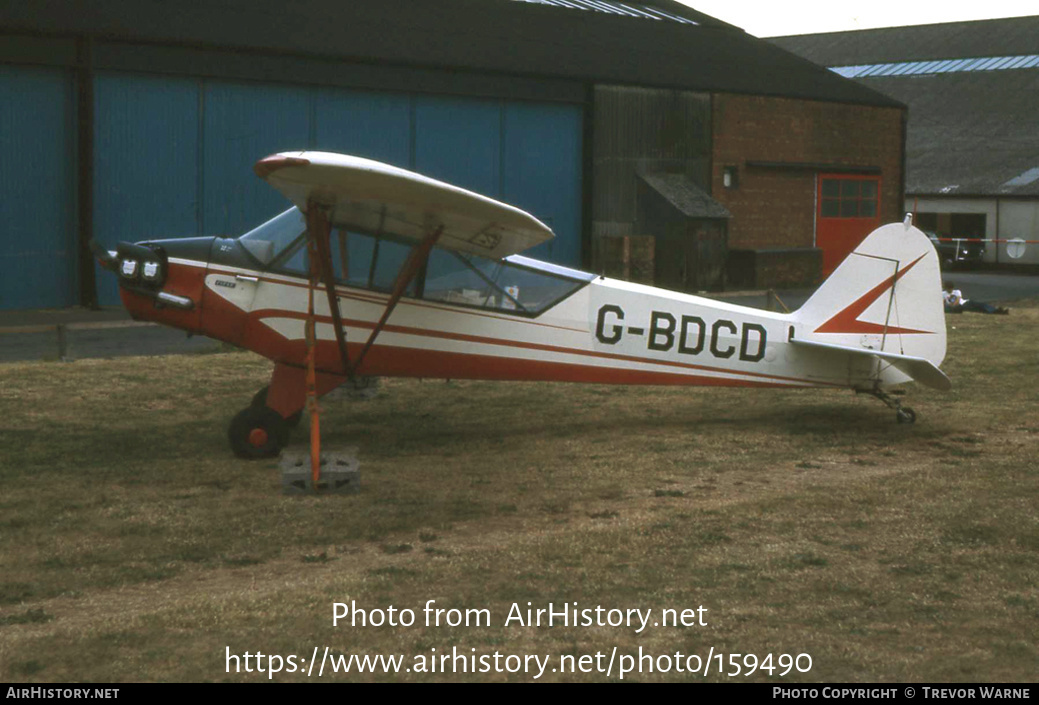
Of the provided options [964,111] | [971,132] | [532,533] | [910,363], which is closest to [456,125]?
[910,363]

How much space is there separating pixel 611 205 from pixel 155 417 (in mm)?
19856

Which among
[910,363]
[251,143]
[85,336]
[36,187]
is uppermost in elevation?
[251,143]

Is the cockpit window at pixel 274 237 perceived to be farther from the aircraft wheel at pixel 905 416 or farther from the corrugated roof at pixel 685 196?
the corrugated roof at pixel 685 196

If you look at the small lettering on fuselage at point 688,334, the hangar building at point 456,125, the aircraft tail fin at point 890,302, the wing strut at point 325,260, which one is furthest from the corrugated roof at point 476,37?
the aircraft tail fin at point 890,302

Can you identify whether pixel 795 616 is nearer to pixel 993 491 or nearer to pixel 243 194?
pixel 993 491

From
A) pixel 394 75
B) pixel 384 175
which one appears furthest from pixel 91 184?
pixel 384 175

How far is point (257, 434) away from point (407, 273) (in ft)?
6.06

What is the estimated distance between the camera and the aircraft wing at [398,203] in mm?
8875

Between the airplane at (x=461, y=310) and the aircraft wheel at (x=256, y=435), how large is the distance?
0.01 meters

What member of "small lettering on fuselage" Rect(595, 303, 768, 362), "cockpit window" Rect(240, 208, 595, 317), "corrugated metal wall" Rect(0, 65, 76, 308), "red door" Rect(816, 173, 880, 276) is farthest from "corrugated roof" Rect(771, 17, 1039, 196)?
"cockpit window" Rect(240, 208, 595, 317)

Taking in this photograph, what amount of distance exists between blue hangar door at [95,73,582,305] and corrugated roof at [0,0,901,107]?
865mm

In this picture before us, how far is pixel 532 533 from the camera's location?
8.17 meters

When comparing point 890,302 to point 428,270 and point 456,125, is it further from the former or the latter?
point 456,125

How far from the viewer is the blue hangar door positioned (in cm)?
2355
